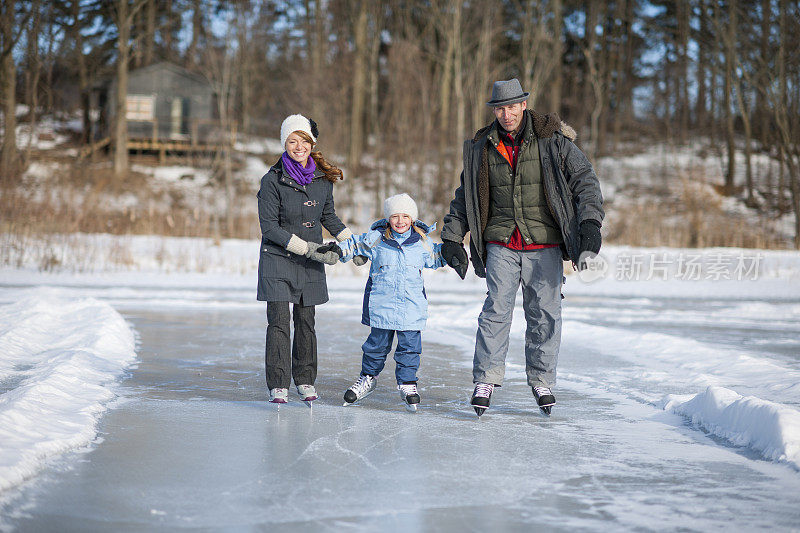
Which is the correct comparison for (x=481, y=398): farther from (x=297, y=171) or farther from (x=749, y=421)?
(x=297, y=171)

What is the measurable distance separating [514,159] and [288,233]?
1354 millimetres

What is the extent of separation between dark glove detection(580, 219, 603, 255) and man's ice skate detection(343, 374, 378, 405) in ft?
5.05

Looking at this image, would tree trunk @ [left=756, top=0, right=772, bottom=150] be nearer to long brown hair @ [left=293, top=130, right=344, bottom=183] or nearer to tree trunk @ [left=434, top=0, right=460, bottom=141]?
tree trunk @ [left=434, top=0, right=460, bottom=141]

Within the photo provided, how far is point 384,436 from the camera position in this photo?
14.5ft

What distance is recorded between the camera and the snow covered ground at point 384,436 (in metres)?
3.17

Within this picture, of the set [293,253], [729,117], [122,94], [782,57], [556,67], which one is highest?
[556,67]

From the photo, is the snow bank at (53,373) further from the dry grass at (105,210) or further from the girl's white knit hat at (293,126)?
the dry grass at (105,210)

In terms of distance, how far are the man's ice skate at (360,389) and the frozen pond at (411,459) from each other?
0.26ft

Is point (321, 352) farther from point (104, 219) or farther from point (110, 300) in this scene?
point (104, 219)

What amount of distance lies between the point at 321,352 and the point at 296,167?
280 cm

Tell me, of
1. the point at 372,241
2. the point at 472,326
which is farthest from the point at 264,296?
the point at 472,326

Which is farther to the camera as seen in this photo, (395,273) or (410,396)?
(395,273)

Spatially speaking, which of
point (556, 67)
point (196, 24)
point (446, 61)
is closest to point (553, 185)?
point (446, 61)

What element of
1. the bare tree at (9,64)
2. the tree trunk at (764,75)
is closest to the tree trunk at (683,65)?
the tree trunk at (764,75)
